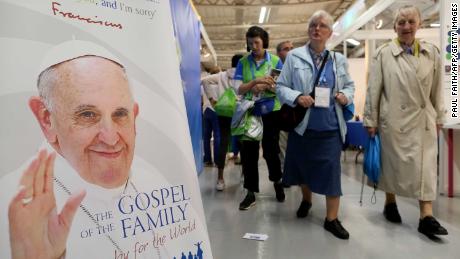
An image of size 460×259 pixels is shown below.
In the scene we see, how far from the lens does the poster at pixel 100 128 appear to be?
0.89 m

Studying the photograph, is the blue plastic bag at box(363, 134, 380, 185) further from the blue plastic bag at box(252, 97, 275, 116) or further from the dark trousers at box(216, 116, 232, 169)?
the dark trousers at box(216, 116, 232, 169)

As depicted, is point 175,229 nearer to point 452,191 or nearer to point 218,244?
point 218,244

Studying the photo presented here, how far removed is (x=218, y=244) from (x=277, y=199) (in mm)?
1075

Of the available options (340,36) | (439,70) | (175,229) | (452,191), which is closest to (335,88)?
(439,70)

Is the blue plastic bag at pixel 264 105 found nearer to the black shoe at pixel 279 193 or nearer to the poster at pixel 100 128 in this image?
the black shoe at pixel 279 193

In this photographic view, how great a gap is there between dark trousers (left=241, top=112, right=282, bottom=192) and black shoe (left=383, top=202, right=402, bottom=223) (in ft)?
2.70

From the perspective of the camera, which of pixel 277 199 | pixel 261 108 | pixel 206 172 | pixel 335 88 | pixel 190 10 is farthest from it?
pixel 206 172

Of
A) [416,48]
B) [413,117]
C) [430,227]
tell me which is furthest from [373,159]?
[416,48]

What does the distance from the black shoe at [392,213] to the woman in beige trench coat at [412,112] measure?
0.60 feet

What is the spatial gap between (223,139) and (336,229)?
1589 millimetres

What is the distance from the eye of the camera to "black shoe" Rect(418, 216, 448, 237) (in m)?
2.03

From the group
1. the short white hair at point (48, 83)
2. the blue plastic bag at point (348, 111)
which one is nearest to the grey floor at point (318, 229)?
the blue plastic bag at point (348, 111)

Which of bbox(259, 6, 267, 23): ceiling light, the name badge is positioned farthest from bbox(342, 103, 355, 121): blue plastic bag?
bbox(259, 6, 267, 23): ceiling light

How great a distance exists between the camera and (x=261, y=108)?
8.75ft
